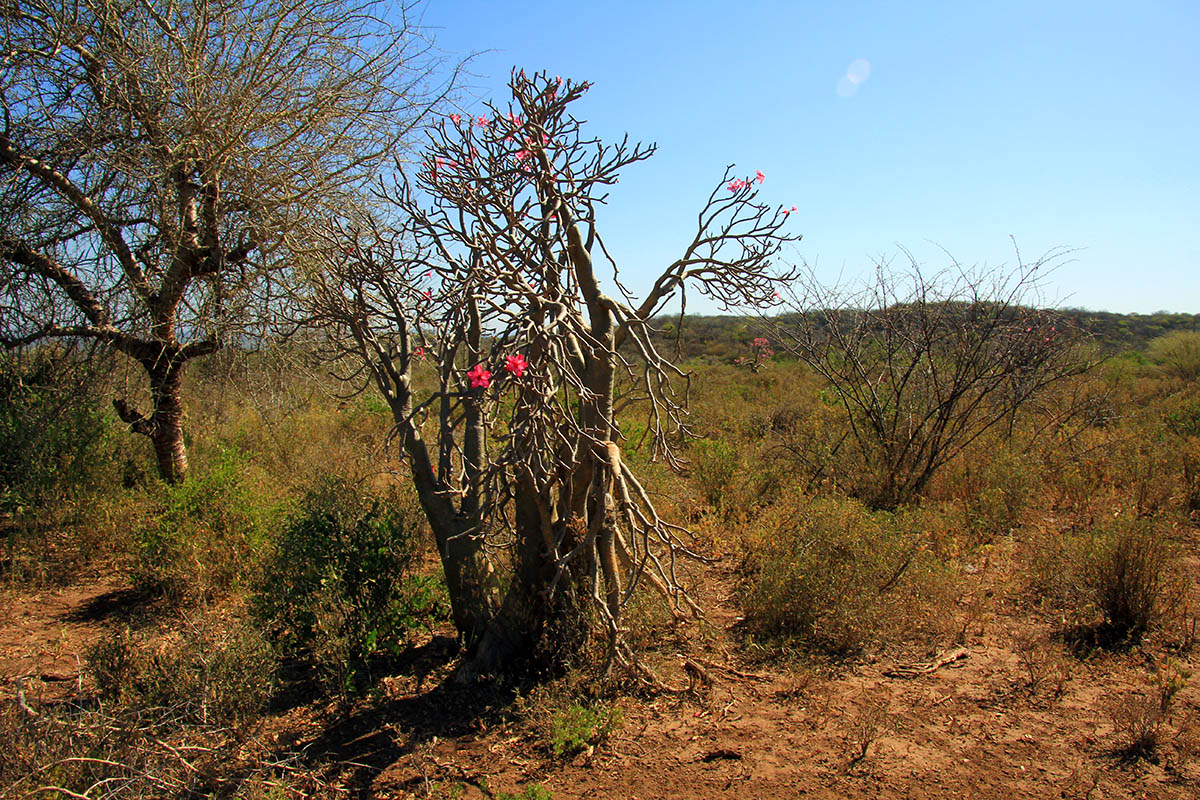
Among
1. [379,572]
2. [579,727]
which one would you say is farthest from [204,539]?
[579,727]

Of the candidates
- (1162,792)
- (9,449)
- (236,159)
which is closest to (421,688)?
(1162,792)

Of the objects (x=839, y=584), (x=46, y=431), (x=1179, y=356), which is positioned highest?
(x=46, y=431)

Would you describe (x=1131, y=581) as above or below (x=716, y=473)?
below

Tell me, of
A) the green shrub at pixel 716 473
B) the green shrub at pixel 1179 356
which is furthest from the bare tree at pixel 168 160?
the green shrub at pixel 1179 356

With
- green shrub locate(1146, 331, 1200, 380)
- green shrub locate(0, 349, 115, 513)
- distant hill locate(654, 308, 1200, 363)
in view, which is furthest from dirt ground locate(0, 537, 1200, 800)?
distant hill locate(654, 308, 1200, 363)

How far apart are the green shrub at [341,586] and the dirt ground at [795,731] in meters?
0.30

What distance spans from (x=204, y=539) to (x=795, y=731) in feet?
14.4

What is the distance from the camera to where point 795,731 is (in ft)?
11.8

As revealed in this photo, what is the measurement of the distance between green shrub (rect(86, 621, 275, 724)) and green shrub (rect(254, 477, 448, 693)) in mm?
372

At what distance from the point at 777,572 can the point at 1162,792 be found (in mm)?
2118

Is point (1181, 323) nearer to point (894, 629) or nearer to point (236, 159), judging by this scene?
point (894, 629)

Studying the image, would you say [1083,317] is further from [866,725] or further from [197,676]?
[197,676]

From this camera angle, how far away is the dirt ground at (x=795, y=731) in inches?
126

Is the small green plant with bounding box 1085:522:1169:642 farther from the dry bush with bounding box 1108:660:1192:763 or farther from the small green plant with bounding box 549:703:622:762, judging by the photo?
the small green plant with bounding box 549:703:622:762
